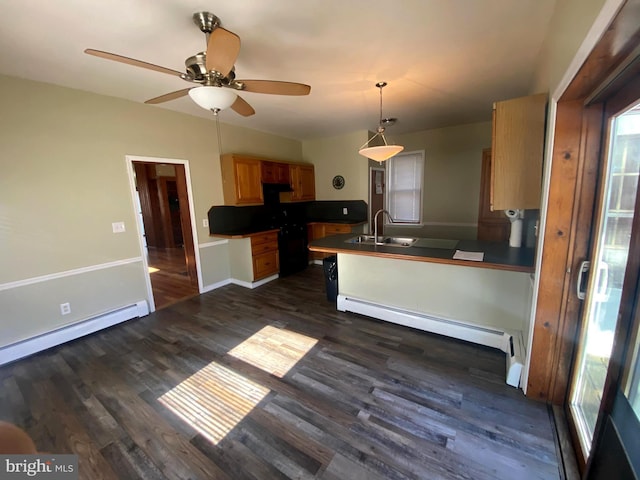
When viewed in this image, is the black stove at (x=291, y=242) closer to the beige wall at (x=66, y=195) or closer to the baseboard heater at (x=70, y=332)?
the beige wall at (x=66, y=195)

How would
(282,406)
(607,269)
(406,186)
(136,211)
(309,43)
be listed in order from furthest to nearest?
(406,186), (136,211), (309,43), (282,406), (607,269)

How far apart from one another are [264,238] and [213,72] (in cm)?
287

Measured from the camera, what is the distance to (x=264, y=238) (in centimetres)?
432

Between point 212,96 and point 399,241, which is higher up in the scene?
point 212,96

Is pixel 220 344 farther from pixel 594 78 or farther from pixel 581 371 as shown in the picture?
pixel 594 78

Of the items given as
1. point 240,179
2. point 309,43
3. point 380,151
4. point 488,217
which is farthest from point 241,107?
point 488,217

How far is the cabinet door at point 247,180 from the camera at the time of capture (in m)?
4.09

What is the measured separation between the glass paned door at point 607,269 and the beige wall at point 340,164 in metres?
3.69

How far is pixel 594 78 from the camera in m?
1.18

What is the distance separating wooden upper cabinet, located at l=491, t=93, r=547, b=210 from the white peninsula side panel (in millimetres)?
731

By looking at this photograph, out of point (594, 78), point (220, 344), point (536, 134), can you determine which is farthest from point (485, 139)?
point (220, 344)

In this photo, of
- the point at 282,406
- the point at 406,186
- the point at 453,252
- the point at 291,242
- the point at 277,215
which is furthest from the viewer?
the point at 406,186

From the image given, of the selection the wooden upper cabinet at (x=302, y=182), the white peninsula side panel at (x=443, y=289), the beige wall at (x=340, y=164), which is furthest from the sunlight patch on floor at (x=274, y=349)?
the beige wall at (x=340, y=164)

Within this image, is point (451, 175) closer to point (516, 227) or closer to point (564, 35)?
point (516, 227)
